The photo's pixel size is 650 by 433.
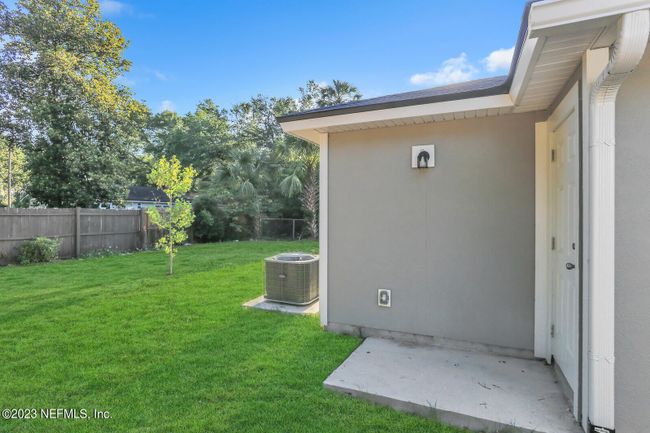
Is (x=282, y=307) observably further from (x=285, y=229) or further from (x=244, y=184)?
(x=285, y=229)

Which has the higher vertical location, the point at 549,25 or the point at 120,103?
the point at 120,103

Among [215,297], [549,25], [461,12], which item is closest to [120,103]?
[215,297]

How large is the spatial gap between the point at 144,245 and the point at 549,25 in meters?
12.9

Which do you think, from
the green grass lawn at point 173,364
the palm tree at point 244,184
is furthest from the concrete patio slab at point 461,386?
the palm tree at point 244,184

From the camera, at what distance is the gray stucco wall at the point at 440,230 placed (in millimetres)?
3164

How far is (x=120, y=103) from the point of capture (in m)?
14.9

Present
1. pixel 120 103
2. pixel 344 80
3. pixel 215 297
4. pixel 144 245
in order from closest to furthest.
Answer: pixel 215 297
pixel 144 245
pixel 120 103
pixel 344 80

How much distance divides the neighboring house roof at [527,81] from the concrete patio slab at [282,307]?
2339 mm

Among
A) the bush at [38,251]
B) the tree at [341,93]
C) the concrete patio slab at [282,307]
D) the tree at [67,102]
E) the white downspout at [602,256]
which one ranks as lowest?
the concrete patio slab at [282,307]

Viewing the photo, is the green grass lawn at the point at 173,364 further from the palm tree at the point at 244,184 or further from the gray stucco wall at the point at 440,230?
the palm tree at the point at 244,184

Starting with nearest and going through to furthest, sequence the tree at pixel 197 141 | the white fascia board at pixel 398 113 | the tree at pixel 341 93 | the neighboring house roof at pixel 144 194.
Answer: the white fascia board at pixel 398 113, the tree at pixel 341 93, the neighboring house roof at pixel 144 194, the tree at pixel 197 141

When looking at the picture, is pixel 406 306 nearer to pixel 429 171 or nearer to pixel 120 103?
pixel 429 171

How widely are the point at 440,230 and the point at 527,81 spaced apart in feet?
5.06

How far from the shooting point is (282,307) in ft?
15.7
